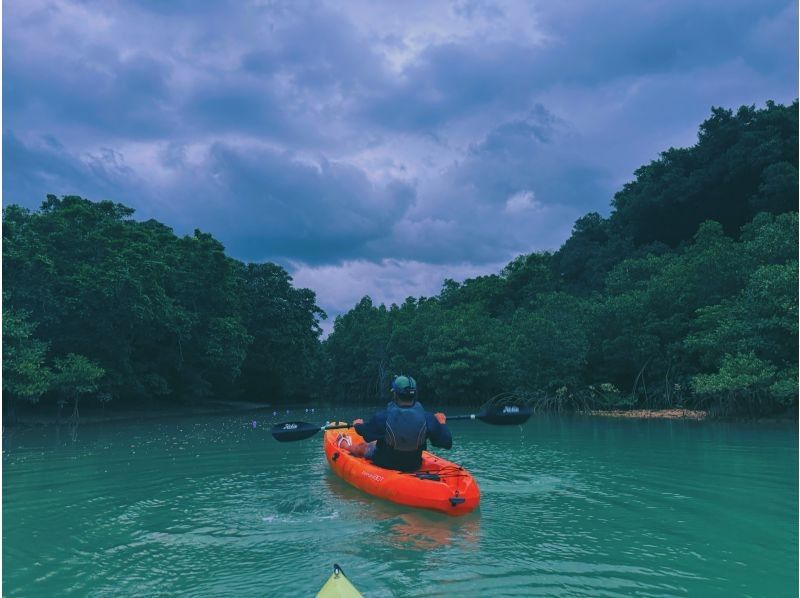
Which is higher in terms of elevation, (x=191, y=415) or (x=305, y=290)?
(x=305, y=290)

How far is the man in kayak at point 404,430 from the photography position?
311 inches

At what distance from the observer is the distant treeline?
20.9m

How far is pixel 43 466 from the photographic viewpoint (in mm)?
12375

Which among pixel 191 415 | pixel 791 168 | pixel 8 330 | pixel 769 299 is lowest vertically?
pixel 191 415

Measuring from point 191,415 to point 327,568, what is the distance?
2809cm

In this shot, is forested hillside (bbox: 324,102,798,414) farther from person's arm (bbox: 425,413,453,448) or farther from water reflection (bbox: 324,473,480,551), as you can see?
water reflection (bbox: 324,473,480,551)

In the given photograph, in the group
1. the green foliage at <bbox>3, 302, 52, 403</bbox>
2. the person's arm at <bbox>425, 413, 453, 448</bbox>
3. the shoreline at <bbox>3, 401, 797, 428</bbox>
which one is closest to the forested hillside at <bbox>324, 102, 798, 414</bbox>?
the shoreline at <bbox>3, 401, 797, 428</bbox>

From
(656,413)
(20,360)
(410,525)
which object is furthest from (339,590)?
(656,413)

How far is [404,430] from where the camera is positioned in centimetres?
795

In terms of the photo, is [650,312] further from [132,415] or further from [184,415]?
[132,415]

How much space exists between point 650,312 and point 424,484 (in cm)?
2319

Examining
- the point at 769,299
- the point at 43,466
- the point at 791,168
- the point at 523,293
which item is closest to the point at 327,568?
the point at 43,466

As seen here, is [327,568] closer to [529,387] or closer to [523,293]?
[529,387]

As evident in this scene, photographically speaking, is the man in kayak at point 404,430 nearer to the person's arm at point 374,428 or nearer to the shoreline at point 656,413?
the person's arm at point 374,428
